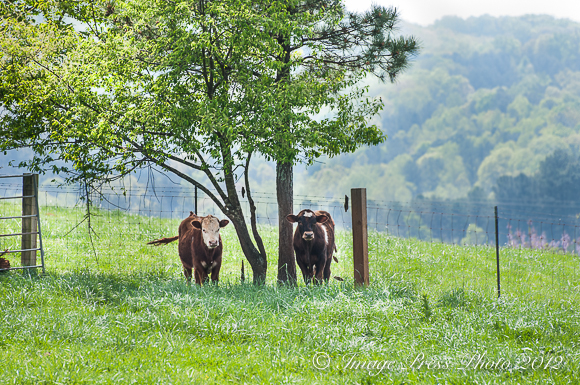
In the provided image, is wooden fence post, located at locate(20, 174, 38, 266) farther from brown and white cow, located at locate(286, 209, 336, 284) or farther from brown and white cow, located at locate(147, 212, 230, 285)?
brown and white cow, located at locate(286, 209, 336, 284)

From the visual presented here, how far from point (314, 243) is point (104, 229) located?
351 inches

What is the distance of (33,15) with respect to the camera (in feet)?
40.6

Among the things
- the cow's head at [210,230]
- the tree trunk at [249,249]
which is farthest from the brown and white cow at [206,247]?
the tree trunk at [249,249]

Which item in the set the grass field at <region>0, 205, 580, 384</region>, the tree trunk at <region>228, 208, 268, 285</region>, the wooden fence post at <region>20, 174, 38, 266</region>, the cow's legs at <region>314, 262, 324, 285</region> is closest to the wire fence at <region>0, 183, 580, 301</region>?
the wooden fence post at <region>20, 174, 38, 266</region>

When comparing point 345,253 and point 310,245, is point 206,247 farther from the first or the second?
point 345,253

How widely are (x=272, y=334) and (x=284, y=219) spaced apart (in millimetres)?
4102

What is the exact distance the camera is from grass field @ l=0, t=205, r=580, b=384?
199 inches

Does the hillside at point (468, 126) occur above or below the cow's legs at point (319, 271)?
above

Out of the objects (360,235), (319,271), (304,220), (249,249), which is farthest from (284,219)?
(360,235)

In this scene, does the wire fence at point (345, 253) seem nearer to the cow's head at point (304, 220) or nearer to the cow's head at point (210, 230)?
the cow's head at point (304, 220)

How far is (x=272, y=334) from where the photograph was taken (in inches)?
235

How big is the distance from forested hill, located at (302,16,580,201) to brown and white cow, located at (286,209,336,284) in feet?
290

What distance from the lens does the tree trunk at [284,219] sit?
32.3 ft

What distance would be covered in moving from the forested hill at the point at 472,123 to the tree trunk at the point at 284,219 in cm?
8836
